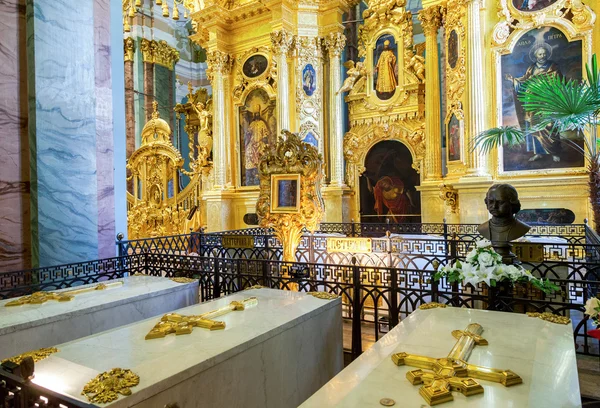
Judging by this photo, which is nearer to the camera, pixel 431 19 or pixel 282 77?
pixel 431 19

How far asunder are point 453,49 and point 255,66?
711 centimetres

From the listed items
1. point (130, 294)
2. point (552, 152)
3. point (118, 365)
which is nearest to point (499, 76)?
point (552, 152)

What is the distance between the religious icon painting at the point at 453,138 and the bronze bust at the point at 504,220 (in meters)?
7.39

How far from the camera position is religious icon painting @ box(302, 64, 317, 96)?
14.3m

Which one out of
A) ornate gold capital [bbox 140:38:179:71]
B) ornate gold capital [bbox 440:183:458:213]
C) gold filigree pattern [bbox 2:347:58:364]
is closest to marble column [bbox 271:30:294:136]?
ornate gold capital [bbox 440:183:458:213]

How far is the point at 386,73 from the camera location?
13.9 metres

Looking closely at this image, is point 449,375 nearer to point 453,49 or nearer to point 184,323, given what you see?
point 184,323

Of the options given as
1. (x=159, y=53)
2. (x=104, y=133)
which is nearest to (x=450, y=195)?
(x=104, y=133)

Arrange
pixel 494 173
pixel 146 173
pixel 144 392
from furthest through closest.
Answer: pixel 146 173
pixel 494 173
pixel 144 392

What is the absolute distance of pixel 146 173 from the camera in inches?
616

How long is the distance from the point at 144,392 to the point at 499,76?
11.5 m

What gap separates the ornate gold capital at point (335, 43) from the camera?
14242 millimetres

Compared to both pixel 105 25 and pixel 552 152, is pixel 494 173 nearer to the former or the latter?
pixel 552 152

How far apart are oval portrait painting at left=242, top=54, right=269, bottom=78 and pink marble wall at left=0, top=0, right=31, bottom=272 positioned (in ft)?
30.9
